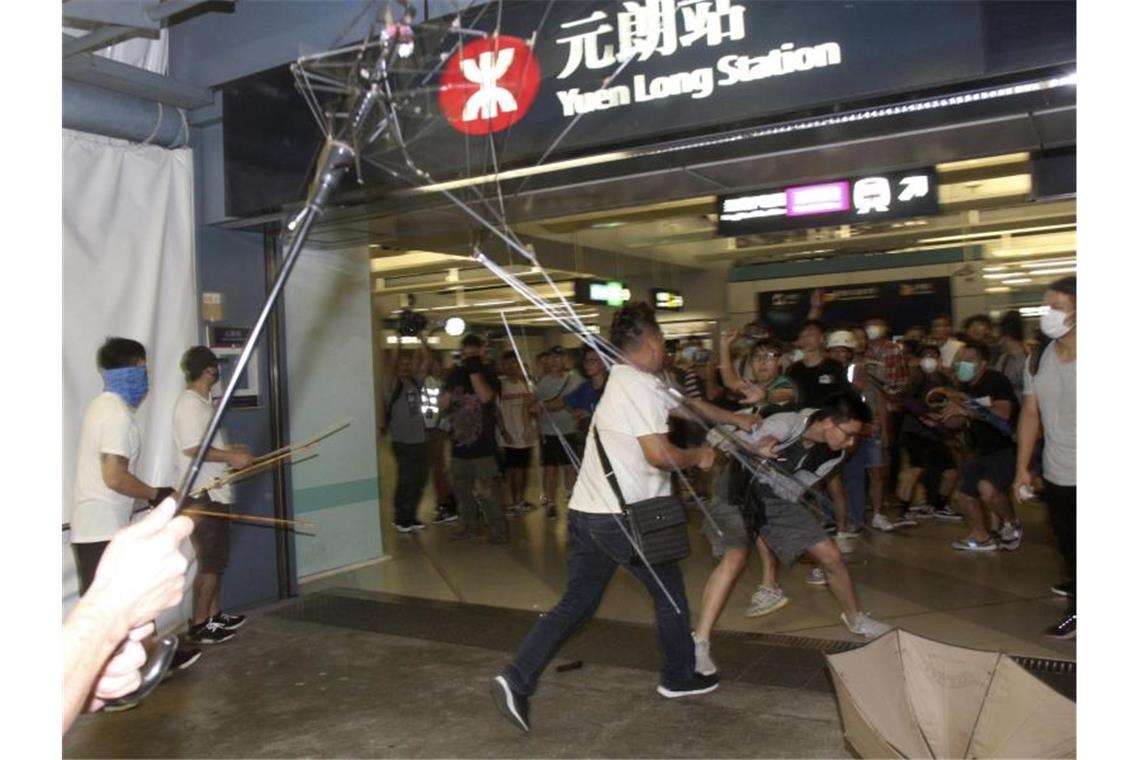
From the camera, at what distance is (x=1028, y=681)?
2.21 meters

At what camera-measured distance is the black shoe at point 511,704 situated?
409 centimetres

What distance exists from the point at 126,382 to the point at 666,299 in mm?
9458

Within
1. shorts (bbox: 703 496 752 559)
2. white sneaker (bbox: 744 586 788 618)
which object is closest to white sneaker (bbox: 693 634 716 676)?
shorts (bbox: 703 496 752 559)

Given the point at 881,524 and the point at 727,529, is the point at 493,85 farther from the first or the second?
the point at 881,524

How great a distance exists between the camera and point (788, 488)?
487 centimetres

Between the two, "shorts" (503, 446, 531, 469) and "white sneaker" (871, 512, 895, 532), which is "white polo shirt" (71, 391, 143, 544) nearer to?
"shorts" (503, 446, 531, 469)

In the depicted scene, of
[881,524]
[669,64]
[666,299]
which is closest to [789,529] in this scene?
[669,64]

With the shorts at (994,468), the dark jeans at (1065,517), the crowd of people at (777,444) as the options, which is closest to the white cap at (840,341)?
the crowd of people at (777,444)

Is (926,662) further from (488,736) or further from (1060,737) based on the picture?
(488,736)

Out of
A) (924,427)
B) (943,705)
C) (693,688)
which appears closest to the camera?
(943,705)

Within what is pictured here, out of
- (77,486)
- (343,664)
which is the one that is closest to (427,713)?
(343,664)

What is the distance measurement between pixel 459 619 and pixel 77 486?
247 cm

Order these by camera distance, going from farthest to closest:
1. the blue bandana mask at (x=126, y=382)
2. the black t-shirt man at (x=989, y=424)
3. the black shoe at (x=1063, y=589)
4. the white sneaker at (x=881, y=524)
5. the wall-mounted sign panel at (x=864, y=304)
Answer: the wall-mounted sign panel at (x=864, y=304) < the white sneaker at (x=881, y=524) < the black t-shirt man at (x=989, y=424) < the black shoe at (x=1063, y=589) < the blue bandana mask at (x=126, y=382)

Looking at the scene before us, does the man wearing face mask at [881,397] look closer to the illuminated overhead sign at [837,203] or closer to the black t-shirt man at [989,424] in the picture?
the black t-shirt man at [989,424]
